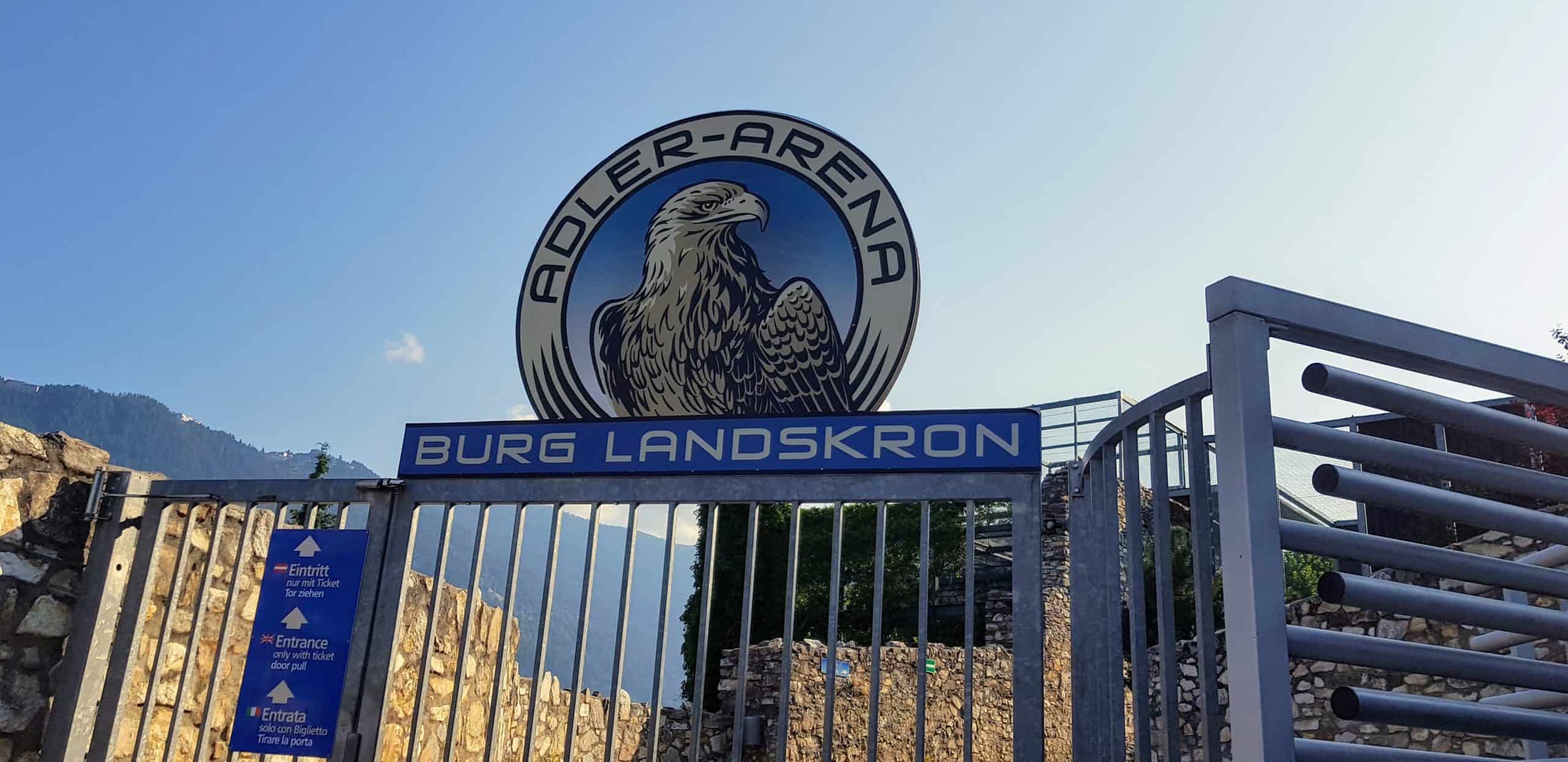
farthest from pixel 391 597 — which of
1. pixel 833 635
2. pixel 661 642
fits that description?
pixel 833 635

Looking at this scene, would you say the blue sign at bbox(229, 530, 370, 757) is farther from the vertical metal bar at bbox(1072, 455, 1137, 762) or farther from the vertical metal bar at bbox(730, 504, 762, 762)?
the vertical metal bar at bbox(1072, 455, 1137, 762)

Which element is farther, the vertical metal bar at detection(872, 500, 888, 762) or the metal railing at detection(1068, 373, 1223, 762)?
the vertical metal bar at detection(872, 500, 888, 762)

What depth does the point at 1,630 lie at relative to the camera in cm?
441

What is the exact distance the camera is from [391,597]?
4.24 metres

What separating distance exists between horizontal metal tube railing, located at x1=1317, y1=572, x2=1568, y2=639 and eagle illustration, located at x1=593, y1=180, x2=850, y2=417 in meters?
3.78

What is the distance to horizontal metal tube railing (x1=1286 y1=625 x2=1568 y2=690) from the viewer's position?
1.73 meters

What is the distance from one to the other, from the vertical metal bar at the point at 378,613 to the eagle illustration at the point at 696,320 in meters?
1.53

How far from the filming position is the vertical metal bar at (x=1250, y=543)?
1693mm

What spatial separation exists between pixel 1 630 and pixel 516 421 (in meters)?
2.27

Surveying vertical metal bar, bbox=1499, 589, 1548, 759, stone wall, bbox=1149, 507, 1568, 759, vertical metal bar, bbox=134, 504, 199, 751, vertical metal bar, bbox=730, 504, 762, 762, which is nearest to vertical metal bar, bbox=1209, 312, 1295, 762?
vertical metal bar, bbox=1499, 589, 1548, 759

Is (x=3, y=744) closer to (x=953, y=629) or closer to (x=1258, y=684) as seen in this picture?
(x=1258, y=684)

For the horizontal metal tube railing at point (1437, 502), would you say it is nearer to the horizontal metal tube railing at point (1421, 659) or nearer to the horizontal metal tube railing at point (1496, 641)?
the horizontal metal tube railing at point (1421, 659)

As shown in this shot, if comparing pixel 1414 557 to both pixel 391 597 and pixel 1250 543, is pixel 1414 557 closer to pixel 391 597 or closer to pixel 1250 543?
pixel 1250 543

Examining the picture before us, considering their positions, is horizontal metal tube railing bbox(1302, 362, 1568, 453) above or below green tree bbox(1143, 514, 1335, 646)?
below
